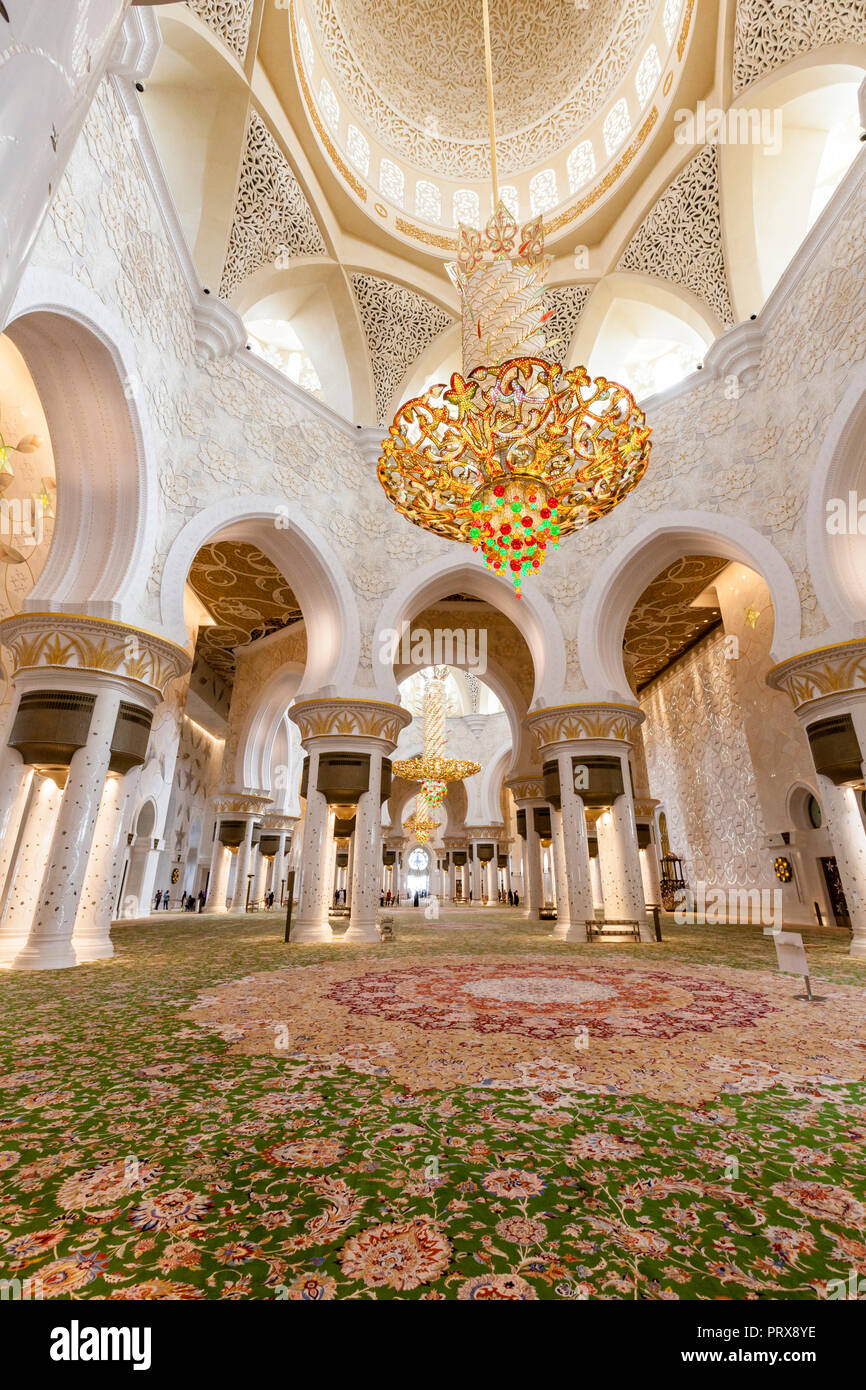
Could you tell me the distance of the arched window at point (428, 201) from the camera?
398 inches

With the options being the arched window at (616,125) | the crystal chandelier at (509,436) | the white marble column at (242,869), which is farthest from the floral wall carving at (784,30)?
the white marble column at (242,869)

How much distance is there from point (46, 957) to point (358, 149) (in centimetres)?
1206

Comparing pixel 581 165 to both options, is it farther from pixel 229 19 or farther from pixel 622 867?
pixel 622 867

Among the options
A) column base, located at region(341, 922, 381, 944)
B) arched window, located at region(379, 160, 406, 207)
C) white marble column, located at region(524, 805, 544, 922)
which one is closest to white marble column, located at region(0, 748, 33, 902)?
column base, located at region(341, 922, 381, 944)

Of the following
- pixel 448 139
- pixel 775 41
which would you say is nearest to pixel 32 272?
pixel 775 41

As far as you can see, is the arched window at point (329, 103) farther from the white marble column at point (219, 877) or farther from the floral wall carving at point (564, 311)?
the white marble column at point (219, 877)

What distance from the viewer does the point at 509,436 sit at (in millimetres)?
4719

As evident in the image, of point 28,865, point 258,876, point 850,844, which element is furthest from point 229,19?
point 258,876

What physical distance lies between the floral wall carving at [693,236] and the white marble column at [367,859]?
26.0 feet

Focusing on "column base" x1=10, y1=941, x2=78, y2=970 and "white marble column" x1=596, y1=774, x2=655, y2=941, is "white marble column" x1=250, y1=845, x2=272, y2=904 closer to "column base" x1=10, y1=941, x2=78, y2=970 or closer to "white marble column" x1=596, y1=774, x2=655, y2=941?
"white marble column" x1=596, y1=774, x2=655, y2=941

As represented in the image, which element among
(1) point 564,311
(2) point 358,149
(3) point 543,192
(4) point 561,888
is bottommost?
(4) point 561,888

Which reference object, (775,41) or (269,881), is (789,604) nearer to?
(775,41)

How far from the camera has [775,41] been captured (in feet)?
21.7

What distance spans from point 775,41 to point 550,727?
824 centimetres
